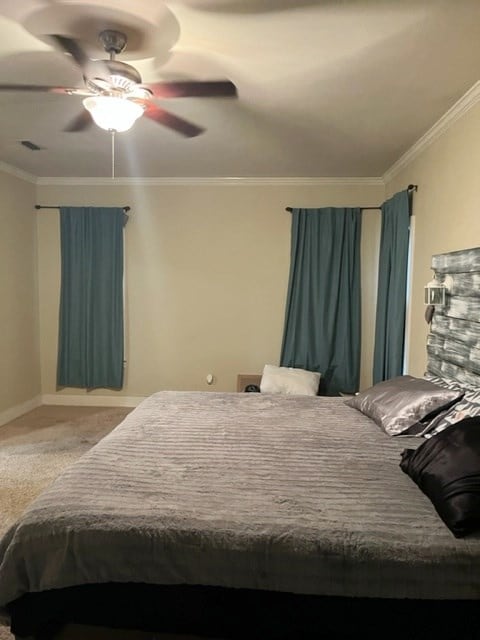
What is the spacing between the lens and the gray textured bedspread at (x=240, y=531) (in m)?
1.30

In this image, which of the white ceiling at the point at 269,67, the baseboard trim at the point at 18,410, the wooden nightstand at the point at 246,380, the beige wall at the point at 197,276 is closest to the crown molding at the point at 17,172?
the beige wall at the point at 197,276

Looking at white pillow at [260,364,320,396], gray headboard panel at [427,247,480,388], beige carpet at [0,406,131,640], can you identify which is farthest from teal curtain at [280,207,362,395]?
beige carpet at [0,406,131,640]

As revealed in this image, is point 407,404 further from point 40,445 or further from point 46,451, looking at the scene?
point 40,445

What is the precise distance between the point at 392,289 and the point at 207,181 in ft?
7.13

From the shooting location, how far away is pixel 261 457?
192cm

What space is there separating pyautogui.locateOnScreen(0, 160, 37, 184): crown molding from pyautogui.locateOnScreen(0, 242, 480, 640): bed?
3.55 metres

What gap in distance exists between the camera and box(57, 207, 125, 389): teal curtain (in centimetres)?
465

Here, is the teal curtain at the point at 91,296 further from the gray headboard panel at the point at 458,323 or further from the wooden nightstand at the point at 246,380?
the gray headboard panel at the point at 458,323

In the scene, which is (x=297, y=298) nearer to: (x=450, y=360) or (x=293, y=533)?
(x=450, y=360)

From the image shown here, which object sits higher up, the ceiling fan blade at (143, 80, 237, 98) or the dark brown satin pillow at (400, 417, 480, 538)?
the ceiling fan blade at (143, 80, 237, 98)

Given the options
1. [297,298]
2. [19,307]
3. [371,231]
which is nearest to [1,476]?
[19,307]

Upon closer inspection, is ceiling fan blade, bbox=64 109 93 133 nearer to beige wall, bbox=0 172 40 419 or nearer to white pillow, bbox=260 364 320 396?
beige wall, bbox=0 172 40 419

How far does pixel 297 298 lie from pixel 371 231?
1.01 meters

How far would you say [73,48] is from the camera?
75.0 inches
